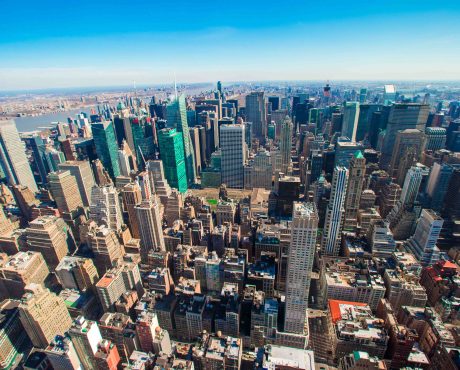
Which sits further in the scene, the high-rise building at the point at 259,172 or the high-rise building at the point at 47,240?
the high-rise building at the point at 259,172

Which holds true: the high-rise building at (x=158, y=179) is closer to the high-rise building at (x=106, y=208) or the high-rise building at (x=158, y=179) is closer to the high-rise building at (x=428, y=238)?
the high-rise building at (x=106, y=208)

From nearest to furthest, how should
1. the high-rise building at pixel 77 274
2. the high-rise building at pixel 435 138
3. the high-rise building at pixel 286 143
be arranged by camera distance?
the high-rise building at pixel 77 274 → the high-rise building at pixel 435 138 → the high-rise building at pixel 286 143

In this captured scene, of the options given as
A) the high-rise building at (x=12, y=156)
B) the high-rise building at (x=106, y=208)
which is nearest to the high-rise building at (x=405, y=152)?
the high-rise building at (x=106, y=208)

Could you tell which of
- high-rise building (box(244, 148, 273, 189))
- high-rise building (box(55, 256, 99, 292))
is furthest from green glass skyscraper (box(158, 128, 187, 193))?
high-rise building (box(55, 256, 99, 292))

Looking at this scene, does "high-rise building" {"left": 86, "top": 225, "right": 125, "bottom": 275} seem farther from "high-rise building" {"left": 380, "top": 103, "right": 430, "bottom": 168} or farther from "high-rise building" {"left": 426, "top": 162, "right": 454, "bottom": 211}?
"high-rise building" {"left": 380, "top": 103, "right": 430, "bottom": 168}

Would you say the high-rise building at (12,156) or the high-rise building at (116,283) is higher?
the high-rise building at (12,156)

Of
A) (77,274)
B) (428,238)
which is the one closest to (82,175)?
(77,274)
